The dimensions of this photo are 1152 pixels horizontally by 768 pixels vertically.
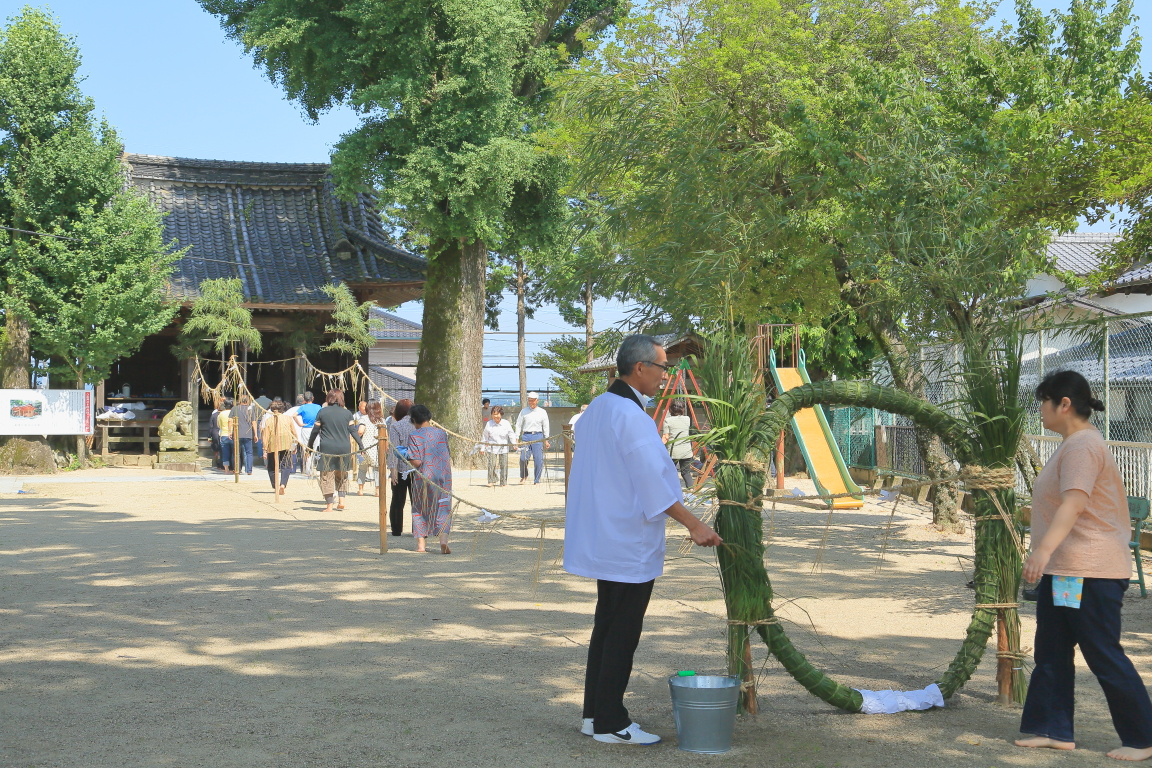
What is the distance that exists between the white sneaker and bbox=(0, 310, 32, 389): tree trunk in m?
18.1

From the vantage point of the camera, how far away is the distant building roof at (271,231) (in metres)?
21.9

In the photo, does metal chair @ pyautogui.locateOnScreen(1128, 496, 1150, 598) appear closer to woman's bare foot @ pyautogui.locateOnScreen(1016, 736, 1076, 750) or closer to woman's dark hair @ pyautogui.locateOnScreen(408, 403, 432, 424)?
woman's bare foot @ pyautogui.locateOnScreen(1016, 736, 1076, 750)

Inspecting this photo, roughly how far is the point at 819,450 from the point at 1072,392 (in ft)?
34.6

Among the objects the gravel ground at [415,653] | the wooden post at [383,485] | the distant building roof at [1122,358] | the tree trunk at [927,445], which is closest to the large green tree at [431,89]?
the wooden post at [383,485]

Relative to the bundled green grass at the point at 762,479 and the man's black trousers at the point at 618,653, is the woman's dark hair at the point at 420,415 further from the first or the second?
the man's black trousers at the point at 618,653

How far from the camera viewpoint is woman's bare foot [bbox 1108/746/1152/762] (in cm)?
376

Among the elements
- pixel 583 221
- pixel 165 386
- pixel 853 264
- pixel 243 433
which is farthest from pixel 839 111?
pixel 165 386

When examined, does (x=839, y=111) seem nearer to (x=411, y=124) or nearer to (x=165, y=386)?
(x=411, y=124)

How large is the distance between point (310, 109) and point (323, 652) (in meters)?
16.8

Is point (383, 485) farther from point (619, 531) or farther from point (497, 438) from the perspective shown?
point (497, 438)

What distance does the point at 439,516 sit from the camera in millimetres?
9820

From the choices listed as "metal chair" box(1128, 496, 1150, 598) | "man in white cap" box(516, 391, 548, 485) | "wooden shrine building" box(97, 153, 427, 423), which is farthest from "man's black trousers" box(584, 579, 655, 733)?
"wooden shrine building" box(97, 153, 427, 423)

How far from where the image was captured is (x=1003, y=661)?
4570 mm

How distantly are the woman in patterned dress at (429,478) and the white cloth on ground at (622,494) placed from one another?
18.9ft
